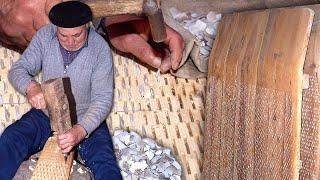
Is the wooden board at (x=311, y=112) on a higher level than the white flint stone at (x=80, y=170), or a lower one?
higher

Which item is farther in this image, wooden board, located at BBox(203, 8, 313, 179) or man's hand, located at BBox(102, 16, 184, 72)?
man's hand, located at BBox(102, 16, 184, 72)

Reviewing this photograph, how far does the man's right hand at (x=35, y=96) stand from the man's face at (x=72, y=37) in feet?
0.81

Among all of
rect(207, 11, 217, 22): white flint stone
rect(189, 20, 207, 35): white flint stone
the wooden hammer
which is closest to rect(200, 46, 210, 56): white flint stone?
rect(189, 20, 207, 35): white flint stone

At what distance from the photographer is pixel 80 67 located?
269 cm

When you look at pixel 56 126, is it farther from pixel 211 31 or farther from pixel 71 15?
pixel 211 31

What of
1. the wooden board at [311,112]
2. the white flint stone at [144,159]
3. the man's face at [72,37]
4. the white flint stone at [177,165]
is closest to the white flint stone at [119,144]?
the white flint stone at [144,159]

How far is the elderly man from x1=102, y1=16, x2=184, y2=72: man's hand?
0.57 m

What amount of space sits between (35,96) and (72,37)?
334 millimetres

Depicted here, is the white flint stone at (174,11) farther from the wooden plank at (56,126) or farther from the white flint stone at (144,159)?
the wooden plank at (56,126)

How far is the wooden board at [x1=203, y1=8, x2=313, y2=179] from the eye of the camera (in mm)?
2012

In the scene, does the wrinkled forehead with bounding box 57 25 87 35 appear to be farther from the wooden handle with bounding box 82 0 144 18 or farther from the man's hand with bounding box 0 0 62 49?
the man's hand with bounding box 0 0 62 49

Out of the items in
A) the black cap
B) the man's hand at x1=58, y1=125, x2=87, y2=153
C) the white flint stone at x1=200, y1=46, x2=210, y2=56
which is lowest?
the man's hand at x1=58, y1=125, x2=87, y2=153

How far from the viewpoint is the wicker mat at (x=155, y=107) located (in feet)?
10.6

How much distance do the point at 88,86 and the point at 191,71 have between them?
2.91ft
